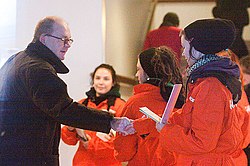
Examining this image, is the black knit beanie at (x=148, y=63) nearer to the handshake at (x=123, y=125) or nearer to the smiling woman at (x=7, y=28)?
the handshake at (x=123, y=125)

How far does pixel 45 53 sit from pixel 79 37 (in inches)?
41.5

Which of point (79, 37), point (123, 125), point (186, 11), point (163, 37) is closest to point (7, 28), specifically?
point (79, 37)

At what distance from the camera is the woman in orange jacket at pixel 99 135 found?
2777 mm

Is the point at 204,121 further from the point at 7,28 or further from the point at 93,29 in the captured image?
the point at 93,29

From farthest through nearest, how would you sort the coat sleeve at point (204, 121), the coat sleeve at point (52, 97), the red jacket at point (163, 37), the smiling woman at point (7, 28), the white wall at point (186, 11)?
the white wall at point (186, 11) → the red jacket at point (163, 37) → the smiling woman at point (7, 28) → the coat sleeve at point (52, 97) → the coat sleeve at point (204, 121)

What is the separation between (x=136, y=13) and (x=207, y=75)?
8.59 ft

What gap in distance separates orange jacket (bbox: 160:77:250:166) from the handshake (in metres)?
0.35

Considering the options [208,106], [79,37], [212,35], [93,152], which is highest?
[212,35]

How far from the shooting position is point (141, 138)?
2.26 m

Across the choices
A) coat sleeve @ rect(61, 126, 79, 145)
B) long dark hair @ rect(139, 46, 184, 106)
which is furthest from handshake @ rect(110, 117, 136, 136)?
coat sleeve @ rect(61, 126, 79, 145)

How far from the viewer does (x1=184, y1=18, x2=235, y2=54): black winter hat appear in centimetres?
175

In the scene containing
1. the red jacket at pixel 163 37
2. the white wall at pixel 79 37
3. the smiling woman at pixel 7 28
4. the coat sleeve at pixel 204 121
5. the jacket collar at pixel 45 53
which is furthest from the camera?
the red jacket at pixel 163 37

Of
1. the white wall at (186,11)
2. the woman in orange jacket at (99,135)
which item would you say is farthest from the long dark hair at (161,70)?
the white wall at (186,11)

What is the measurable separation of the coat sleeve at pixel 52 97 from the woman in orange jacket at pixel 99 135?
0.64 meters
